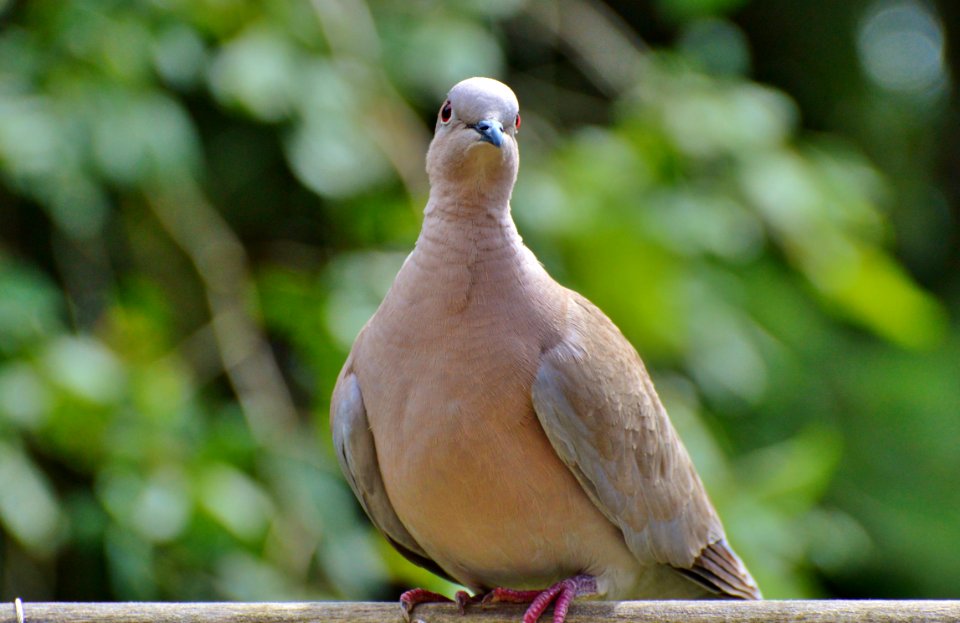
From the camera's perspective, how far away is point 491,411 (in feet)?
6.17

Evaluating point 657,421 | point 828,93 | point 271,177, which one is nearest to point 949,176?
point 828,93

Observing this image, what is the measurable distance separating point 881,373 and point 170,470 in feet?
8.41

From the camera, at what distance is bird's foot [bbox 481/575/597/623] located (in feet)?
6.18

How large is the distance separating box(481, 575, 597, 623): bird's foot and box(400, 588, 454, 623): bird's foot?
0.08m

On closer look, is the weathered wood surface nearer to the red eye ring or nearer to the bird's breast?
the bird's breast

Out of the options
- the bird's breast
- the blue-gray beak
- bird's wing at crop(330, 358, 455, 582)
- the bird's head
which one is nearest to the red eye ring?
the bird's head

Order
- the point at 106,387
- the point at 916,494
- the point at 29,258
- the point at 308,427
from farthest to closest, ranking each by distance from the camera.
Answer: the point at 916,494
the point at 29,258
the point at 308,427
the point at 106,387

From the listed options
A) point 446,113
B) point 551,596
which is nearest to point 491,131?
point 446,113

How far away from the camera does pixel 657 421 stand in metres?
2.27

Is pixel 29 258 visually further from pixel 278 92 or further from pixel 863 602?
pixel 863 602

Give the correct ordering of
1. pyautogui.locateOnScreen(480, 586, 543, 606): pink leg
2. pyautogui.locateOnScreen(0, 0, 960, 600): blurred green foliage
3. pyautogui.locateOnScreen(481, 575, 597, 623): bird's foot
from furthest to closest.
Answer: pyautogui.locateOnScreen(0, 0, 960, 600): blurred green foliage, pyautogui.locateOnScreen(480, 586, 543, 606): pink leg, pyautogui.locateOnScreen(481, 575, 597, 623): bird's foot

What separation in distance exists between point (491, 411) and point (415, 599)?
0.38 metres

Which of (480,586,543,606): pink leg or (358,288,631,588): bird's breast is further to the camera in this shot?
(480,586,543,606): pink leg

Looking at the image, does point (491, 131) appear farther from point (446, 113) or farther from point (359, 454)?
point (359, 454)
